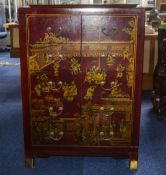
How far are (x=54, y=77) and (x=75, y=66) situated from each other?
0.15 m

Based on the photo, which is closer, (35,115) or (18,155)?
(35,115)

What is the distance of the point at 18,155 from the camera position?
2.27 m

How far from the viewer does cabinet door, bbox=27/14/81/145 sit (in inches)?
72.1

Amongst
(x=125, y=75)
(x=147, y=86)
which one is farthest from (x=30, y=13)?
(x=147, y=86)

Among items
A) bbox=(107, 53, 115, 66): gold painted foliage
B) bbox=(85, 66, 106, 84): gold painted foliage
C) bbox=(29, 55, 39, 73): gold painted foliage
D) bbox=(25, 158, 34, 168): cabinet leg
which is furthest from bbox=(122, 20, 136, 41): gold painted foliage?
bbox=(25, 158, 34, 168): cabinet leg

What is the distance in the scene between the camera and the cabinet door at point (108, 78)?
183cm

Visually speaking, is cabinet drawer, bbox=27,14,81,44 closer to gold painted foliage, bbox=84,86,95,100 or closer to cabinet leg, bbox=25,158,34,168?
gold painted foliage, bbox=84,86,95,100

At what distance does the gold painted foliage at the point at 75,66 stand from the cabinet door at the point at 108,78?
0.04 meters

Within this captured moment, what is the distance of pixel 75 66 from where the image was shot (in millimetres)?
1901

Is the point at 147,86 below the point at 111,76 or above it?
below

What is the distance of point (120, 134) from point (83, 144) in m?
0.25

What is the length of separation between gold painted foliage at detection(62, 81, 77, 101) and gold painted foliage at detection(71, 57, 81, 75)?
0.07 meters

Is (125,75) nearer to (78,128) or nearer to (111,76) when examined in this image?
(111,76)

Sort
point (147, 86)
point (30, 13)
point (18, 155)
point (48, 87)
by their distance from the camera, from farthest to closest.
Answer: point (147, 86), point (18, 155), point (48, 87), point (30, 13)
